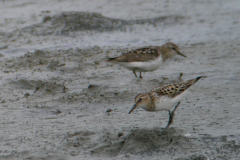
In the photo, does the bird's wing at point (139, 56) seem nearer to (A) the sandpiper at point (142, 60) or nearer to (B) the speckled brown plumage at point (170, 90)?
(A) the sandpiper at point (142, 60)

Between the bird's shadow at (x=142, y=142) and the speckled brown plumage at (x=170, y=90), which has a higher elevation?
the speckled brown plumage at (x=170, y=90)

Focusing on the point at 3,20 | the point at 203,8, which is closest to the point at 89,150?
the point at 3,20

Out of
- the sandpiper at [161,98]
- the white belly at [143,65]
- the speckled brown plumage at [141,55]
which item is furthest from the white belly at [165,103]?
the speckled brown plumage at [141,55]

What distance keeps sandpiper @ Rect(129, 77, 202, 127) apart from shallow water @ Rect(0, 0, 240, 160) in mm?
297

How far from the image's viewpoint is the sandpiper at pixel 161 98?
18.3ft

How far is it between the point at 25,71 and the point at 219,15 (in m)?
9.12

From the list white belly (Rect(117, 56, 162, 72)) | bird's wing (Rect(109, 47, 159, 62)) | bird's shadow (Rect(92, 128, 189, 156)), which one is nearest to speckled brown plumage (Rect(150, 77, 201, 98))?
bird's shadow (Rect(92, 128, 189, 156))

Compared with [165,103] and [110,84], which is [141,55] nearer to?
[110,84]

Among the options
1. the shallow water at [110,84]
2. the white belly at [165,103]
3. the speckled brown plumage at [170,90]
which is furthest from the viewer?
the speckled brown plumage at [170,90]

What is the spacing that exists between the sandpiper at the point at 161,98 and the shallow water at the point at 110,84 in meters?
0.30

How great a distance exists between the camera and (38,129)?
5750 mm

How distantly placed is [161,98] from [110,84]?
257 cm

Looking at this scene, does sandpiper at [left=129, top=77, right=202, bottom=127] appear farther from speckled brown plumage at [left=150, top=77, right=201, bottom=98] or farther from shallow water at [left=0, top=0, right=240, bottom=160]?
shallow water at [left=0, top=0, right=240, bottom=160]

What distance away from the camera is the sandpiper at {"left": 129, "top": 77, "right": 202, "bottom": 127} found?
18.3ft
